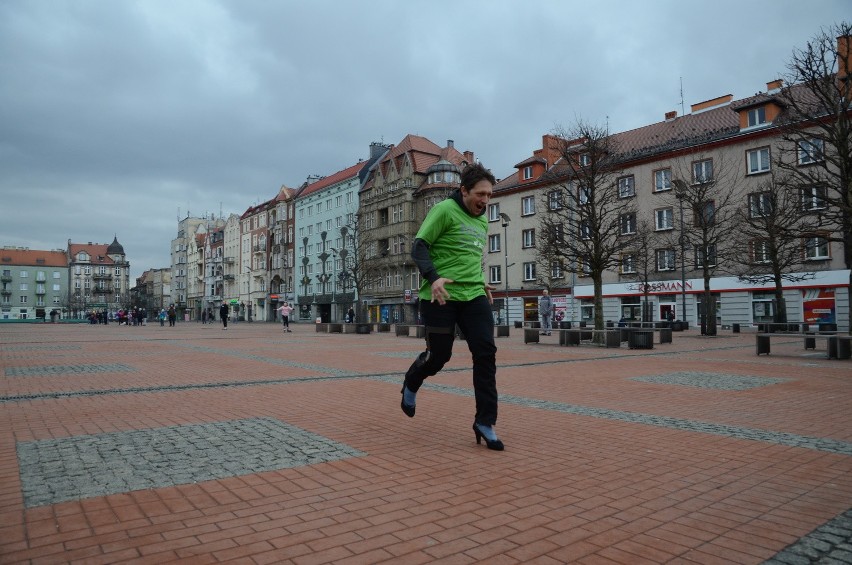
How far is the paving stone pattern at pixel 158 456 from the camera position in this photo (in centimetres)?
342

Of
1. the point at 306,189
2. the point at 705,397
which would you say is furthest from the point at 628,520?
the point at 306,189

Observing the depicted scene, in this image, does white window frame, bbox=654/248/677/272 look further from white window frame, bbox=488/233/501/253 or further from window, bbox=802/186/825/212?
white window frame, bbox=488/233/501/253

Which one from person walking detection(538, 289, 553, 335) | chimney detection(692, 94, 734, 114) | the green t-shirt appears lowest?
person walking detection(538, 289, 553, 335)

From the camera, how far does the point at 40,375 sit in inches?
376

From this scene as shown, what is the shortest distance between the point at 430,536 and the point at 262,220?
298 ft

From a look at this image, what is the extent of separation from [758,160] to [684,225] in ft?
20.3

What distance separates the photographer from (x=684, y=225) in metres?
33.5

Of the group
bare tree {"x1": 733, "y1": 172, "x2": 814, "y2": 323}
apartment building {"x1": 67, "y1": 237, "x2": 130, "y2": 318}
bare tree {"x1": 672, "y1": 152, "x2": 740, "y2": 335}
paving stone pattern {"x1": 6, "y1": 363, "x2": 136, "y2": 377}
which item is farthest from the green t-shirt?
apartment building {"x1": 67, "y1": 237, "x2": 130, "y2": 318}

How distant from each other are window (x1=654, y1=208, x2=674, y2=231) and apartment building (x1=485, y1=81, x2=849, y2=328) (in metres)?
0.09

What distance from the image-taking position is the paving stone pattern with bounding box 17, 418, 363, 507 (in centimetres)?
342

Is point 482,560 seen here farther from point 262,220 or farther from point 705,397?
point 262,220

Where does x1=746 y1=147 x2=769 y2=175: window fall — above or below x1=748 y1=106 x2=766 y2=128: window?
below

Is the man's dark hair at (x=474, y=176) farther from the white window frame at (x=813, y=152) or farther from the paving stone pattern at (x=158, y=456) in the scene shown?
the white window frame at (x=813, y=152)

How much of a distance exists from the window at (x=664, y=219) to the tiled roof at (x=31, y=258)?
13030 cm
